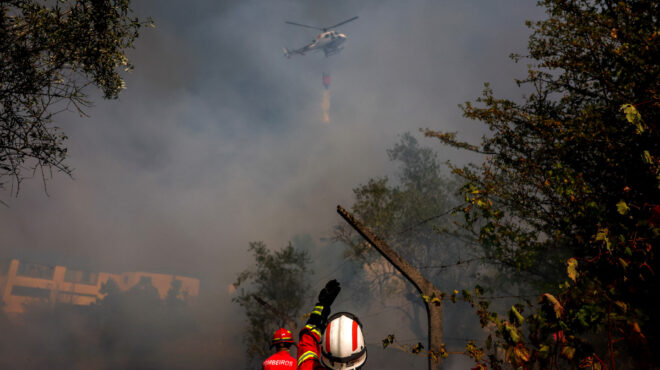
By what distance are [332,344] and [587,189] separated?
3.60m

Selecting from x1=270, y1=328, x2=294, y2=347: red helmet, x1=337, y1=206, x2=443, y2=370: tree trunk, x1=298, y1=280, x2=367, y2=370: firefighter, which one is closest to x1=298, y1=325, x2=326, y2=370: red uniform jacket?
x1=298, y1=280, x2=367, y2=370: firefighter

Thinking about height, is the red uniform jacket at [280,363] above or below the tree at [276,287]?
below

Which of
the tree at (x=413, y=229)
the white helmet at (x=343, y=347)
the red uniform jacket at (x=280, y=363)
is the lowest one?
the red uniform jacket at (x=280, y=363)

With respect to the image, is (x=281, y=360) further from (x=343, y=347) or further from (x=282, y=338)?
(x=343, y=347)

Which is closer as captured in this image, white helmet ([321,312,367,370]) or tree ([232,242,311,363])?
white helmet ([321,312,367,370])

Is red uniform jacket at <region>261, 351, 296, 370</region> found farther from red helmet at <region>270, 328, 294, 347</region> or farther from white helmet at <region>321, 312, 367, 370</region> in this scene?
white helmet at <region>321, 312, 367, 370</region>

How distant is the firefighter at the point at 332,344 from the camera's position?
488 cm

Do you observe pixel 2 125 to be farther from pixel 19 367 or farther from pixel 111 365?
pixel 19 367

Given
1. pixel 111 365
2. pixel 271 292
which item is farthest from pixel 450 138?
pixel 111 365

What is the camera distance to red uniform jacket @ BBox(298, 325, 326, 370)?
4.92 metres

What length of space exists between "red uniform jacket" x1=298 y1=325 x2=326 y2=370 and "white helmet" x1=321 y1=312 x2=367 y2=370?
0.10 meters

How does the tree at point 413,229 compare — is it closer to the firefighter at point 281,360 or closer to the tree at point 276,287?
the tree at point 276,287

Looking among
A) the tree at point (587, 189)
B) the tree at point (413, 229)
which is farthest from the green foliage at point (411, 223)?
the tree at point (587, 189)

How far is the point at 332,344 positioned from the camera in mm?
4898
